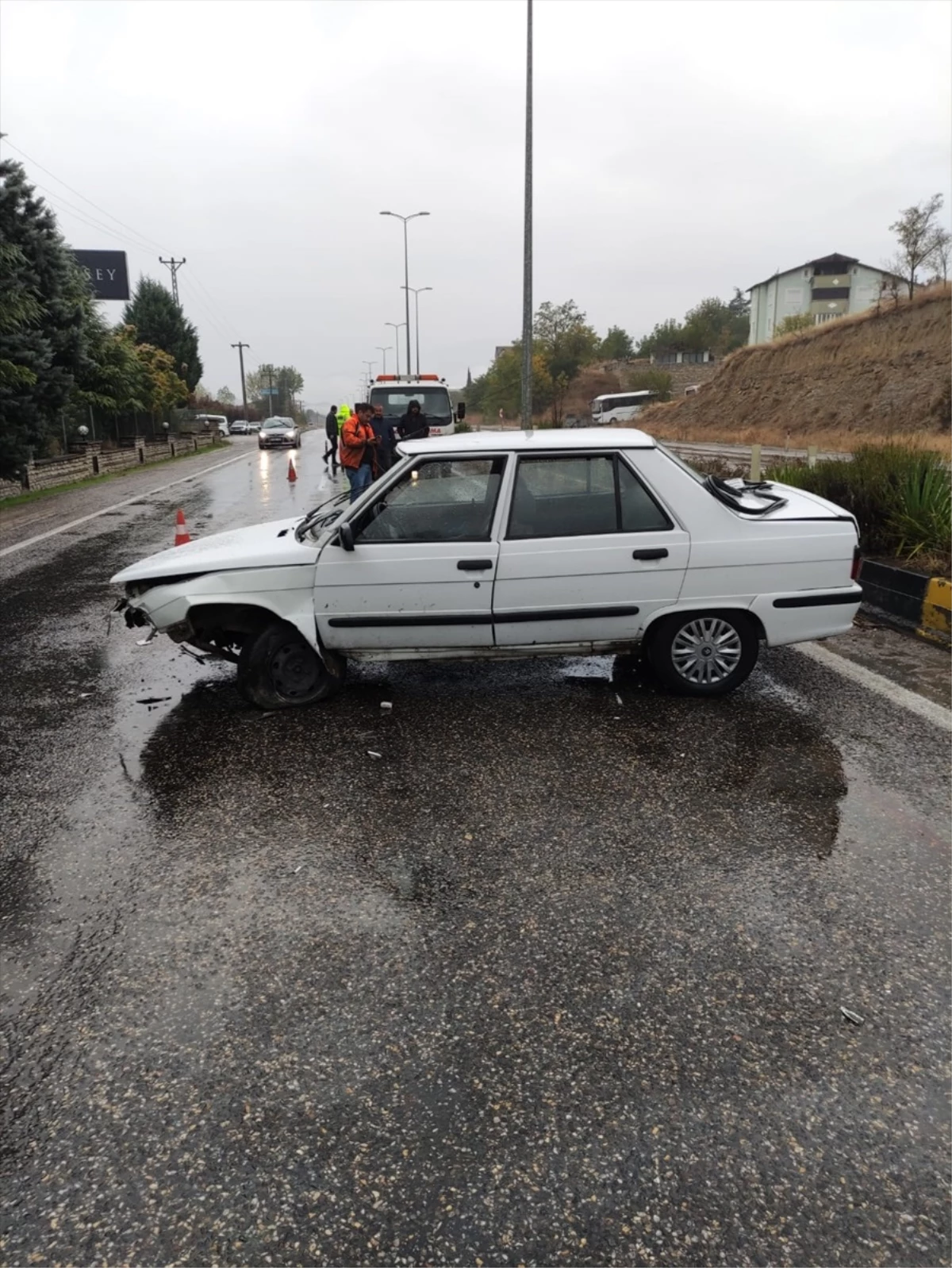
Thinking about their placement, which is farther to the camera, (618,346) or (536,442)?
(618,346)

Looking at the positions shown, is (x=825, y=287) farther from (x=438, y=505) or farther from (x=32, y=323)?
(x=438, y=505)

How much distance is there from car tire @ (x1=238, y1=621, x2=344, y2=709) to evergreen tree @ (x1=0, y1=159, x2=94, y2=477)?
1392cm

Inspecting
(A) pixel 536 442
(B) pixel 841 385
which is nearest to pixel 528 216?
(A) pixel 536 442

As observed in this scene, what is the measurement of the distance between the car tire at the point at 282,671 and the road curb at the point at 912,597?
185 inches

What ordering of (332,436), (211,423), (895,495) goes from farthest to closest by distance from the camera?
(211,423) → (332,436) → (895,495)

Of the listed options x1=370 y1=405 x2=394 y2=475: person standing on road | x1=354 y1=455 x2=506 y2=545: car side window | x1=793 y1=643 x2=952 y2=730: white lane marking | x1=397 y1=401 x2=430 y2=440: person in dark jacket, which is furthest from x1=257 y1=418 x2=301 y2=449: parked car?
x1=354 y1=455 x2=506 y2=545: car side window

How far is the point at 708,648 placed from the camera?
5453mm

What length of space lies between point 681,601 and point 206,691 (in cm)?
312

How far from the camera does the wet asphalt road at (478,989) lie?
2080 mm

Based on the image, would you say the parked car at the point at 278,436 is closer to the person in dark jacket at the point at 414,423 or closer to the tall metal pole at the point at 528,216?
the tall metal pole at the point at 528,216

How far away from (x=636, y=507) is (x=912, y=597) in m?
3.36

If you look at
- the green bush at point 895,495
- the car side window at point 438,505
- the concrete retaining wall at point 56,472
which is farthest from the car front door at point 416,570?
the concrete retaining wall at point 56,472

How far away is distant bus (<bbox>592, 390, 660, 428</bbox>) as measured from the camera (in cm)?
6525

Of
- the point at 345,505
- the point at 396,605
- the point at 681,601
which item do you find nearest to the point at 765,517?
the point at 681,601
